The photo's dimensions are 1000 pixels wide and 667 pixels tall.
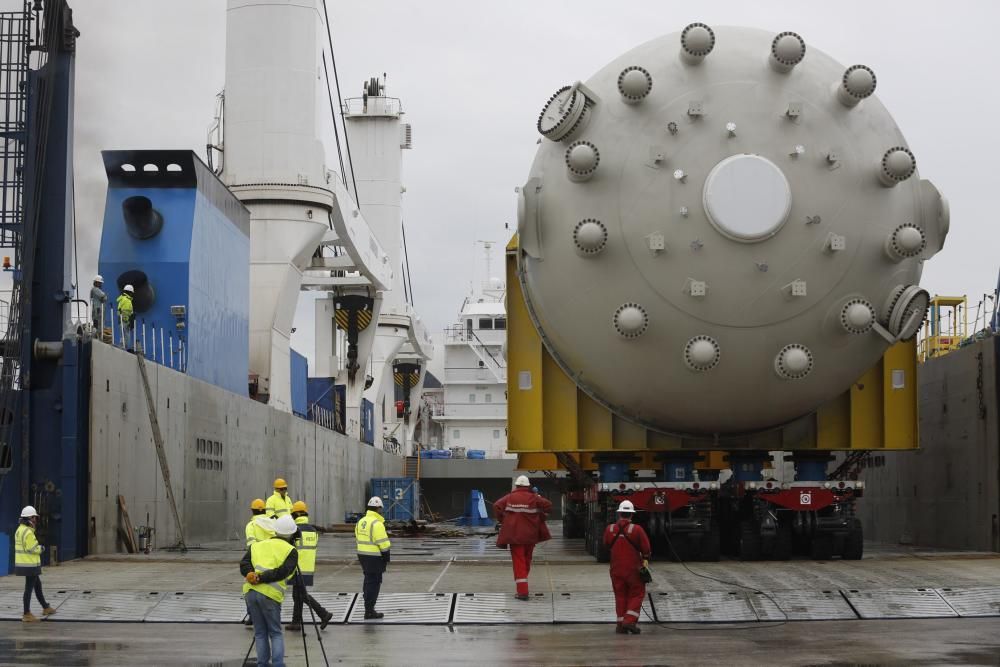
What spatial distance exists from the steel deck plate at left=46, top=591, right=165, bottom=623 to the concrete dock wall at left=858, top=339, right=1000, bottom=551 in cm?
1148

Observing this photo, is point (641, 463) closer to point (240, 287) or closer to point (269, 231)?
point (240, 287)

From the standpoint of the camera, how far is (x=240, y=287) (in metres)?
29.5

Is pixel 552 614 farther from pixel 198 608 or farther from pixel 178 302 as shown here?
pixel 178 302

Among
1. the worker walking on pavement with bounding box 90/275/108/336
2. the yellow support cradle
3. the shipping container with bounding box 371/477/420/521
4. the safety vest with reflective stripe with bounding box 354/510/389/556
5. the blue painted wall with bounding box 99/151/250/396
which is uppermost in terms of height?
the blue painted wall with bounding box 99/151/250/396

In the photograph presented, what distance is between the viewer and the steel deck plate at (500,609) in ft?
43.8

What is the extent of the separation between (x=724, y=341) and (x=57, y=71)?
10.6 meters

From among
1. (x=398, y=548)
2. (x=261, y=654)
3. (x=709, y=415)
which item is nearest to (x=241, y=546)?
(x=398, y=548)

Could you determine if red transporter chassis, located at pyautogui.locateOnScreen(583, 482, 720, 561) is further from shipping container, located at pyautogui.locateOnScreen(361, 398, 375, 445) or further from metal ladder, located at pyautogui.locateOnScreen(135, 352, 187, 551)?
shipping container, located at pyautogui.locateOnScreen(361, 398, 375, 445)

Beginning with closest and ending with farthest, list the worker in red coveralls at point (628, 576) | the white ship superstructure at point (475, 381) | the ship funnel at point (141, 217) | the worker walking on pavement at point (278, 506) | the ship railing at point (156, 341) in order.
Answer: the worker in red coveralls at point (628, 576) < the worker walking on pavement at point (278, 506) < the ship railing at point (156, 341) < the ship funnel at point (141, 217) < the white ship superstructure at point (475, 381)

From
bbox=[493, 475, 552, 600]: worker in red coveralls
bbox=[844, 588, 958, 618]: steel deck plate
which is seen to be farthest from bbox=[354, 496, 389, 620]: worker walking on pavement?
bbox=[844, 588, 958, 618]: steel deck plate

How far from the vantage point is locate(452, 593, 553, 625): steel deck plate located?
526 inches

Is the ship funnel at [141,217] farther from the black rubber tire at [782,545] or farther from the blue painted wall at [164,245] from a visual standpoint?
the black rubber tire at [782,545]

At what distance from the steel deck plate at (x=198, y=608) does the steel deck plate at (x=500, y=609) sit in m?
2.19

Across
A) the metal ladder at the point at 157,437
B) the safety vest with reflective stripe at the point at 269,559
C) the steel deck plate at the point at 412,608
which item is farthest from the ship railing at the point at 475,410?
the safety vest with reflective stripe at the point at 269,559
